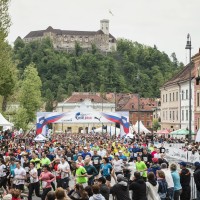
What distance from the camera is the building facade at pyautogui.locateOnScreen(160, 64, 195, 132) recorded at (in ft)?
252

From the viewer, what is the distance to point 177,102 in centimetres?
8162

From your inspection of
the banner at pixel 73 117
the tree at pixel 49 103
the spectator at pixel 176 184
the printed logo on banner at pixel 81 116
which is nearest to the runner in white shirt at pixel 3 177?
the spectator at pixel 176 184

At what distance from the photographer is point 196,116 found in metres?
65.4

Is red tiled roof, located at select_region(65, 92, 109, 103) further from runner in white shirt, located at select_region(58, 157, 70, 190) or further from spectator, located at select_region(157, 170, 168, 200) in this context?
spectator, located at select_region(157, 170, 168, 200)

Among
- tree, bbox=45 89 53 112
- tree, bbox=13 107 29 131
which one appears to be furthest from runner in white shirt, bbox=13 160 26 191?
tree, bbox=45 89 53 112

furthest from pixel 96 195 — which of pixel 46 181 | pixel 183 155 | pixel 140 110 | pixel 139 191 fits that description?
pixel 140 110

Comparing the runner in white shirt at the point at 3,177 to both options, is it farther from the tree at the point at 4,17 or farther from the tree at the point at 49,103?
the tree at the point at 49,103

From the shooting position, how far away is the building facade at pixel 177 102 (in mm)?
76812

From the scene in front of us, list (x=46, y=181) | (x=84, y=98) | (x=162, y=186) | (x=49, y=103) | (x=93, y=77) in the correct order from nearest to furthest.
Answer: (x=162, y=186) → (x=46, y=181) → (x=84, y=98) → (x=49, y=103) → (x=93, y=77)

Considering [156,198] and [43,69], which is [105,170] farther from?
[43,69]

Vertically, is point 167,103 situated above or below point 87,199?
above

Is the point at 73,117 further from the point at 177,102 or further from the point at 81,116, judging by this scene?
the point at 177,102

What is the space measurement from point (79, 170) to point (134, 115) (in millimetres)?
119074

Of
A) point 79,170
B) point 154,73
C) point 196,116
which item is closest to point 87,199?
point 79,170
